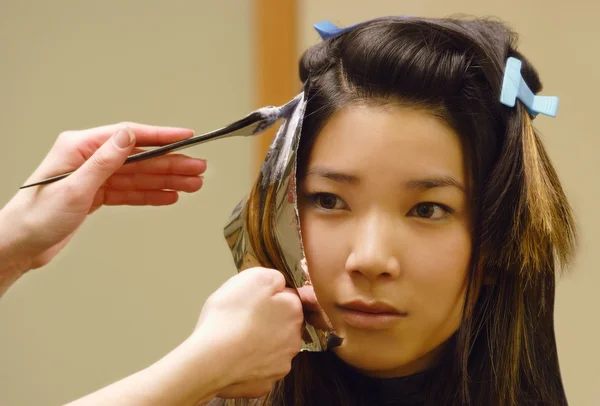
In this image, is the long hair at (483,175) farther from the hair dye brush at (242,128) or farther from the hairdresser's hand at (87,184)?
the hairdresser's hand at (87,184)

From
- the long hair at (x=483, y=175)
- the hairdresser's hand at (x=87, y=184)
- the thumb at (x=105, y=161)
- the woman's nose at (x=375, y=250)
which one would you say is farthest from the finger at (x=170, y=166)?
the woman's nose at (x=375, y=250)

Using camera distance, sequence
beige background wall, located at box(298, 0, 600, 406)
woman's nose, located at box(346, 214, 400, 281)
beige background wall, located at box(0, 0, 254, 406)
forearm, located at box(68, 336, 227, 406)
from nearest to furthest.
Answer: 1. forearm, located at box(68, 336, 227, 406)
2. woman's nose, located at box(346, 214, 400, 281)
3. beige background wall, located at box(298, 0, 600, 406)
4. beige background wall, located at box(0, 0, 254, 406)

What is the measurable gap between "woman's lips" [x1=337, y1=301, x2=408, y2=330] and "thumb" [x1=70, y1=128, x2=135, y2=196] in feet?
1.11

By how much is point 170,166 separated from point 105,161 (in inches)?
5.7

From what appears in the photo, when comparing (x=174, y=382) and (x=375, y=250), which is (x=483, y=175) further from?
(x=174, y=382)

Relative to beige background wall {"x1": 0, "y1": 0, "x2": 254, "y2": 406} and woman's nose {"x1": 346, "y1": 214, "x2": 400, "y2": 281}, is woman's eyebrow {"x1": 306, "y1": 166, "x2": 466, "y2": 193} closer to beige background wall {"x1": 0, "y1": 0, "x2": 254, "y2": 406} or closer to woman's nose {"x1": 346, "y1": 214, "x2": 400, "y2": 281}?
woman's nose {"x1": 346, "y1": 214, "x2": 400, "y2": 281}

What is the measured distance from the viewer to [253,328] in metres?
0.77

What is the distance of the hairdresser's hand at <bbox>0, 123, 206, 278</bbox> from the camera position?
94 cm

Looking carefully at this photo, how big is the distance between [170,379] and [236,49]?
3.07 ft

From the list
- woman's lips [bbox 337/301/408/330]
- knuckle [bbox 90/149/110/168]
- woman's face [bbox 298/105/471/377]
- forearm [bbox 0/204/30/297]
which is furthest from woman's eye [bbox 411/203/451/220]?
forearm [bbox 0/204/30/297]

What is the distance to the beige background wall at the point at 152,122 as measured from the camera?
137 centimetres

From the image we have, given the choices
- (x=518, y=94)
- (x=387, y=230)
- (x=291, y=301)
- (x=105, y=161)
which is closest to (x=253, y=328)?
(x=291, y=301)

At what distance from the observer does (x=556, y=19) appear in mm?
1340

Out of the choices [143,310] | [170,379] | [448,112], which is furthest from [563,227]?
[143,310]
